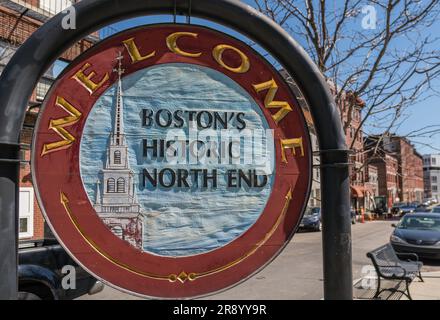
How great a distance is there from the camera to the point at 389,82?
493 centimetres

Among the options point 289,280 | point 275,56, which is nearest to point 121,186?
point 275,56

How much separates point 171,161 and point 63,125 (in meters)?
0.60

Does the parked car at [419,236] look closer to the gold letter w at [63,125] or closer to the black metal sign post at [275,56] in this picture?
the black metal sign post at [275,56]

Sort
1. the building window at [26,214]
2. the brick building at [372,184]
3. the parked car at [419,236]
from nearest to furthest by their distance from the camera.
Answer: the parked car at [419,236]
the building window at [26,214]
the brick building at [372,184]

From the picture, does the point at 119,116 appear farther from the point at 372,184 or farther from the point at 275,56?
the point at 372,184

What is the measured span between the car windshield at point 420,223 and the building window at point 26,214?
39.3ft

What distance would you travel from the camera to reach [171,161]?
2.14m

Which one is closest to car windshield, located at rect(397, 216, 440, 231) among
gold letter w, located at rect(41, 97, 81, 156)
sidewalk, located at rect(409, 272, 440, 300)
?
sidewalk, located at rect(409, 272, 440, 300)

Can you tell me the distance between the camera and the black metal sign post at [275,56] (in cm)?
198

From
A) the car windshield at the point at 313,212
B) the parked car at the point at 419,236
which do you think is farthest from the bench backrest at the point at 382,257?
the car windshield at the point at 313,212

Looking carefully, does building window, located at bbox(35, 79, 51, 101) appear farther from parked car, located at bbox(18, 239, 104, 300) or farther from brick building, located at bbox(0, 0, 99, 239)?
parked car, located at bbox(18, 239, 104, 300)

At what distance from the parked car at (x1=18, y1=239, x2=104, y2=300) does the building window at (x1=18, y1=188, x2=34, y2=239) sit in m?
7.65
